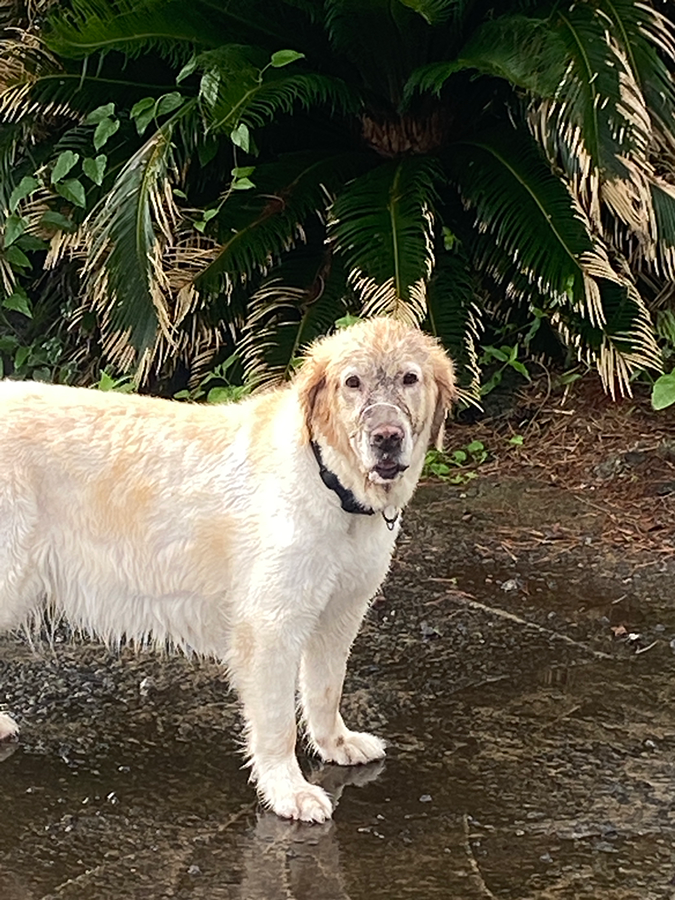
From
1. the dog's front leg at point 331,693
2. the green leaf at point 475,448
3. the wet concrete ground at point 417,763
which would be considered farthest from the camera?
the green leaf at point 475,448

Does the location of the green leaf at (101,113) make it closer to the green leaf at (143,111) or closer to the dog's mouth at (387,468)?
the green leaf at (143,111)

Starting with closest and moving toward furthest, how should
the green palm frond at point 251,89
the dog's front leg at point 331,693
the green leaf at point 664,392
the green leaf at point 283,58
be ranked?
the dog's front leg at point 331,693 < the green leaf at point 664,392 < the green palm frond at point 251,89 < the green leaf at point 283,58

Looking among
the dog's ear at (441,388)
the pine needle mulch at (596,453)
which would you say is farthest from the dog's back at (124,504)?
the pine needle mulch at (596,453)

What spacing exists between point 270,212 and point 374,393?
3571 millimetres

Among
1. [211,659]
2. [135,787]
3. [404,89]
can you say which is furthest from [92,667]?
[404,89]

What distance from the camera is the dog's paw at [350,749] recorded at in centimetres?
A: 364

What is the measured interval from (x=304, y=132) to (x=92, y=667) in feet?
12.7

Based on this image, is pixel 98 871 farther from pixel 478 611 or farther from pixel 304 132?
pixel 304 132

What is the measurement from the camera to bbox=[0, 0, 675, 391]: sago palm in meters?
5.95

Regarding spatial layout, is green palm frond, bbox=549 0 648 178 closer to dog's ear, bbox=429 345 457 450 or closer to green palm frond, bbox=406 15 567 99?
green palm frond, bbox=406 15 567 99

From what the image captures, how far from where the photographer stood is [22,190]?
22.2ft

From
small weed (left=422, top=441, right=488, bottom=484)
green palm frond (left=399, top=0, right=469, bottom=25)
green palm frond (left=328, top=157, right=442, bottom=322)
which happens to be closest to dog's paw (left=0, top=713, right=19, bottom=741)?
green palm frond (left=328, top=157, right=442, bottom=322)

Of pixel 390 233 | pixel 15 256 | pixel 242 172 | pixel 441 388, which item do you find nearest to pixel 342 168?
pixel 242 172

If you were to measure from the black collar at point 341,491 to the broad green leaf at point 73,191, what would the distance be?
12.8ft
